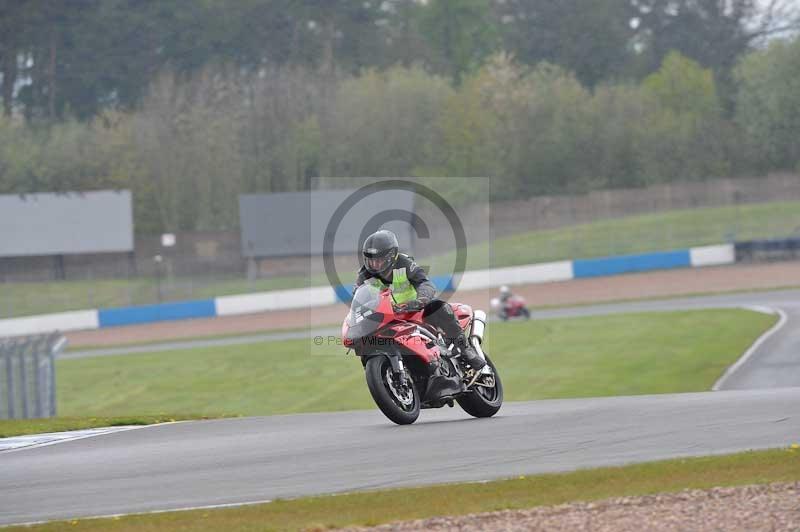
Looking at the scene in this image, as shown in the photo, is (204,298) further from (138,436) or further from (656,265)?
(138,436)

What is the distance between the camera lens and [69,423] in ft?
53.2

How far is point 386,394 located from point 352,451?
3.69 ft

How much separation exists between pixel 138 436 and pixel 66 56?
3307 inches

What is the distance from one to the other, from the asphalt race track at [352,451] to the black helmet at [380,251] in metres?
1.60

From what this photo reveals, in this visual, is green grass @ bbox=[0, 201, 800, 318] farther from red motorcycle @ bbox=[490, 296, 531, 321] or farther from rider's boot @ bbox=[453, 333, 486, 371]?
rider's boot @ bbox=[453, 333, 486, 371]

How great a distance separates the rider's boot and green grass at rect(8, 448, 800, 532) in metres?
3.75

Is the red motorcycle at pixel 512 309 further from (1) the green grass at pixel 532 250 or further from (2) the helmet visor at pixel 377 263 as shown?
(2) the helmet visor at pixel 377 263

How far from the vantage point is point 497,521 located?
25.8ft

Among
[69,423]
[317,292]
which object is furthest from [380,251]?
[317,292]

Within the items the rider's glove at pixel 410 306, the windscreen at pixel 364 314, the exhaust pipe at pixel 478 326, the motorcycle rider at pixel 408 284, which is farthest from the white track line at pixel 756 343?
the windscreen at pixel 364 314

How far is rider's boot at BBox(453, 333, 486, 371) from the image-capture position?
1277 centimetres

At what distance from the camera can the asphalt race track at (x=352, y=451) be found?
918 centimetres

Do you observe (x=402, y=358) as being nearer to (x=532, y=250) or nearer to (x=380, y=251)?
(x=380, y=251)

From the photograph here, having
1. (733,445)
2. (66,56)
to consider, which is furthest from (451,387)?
(66,56)
